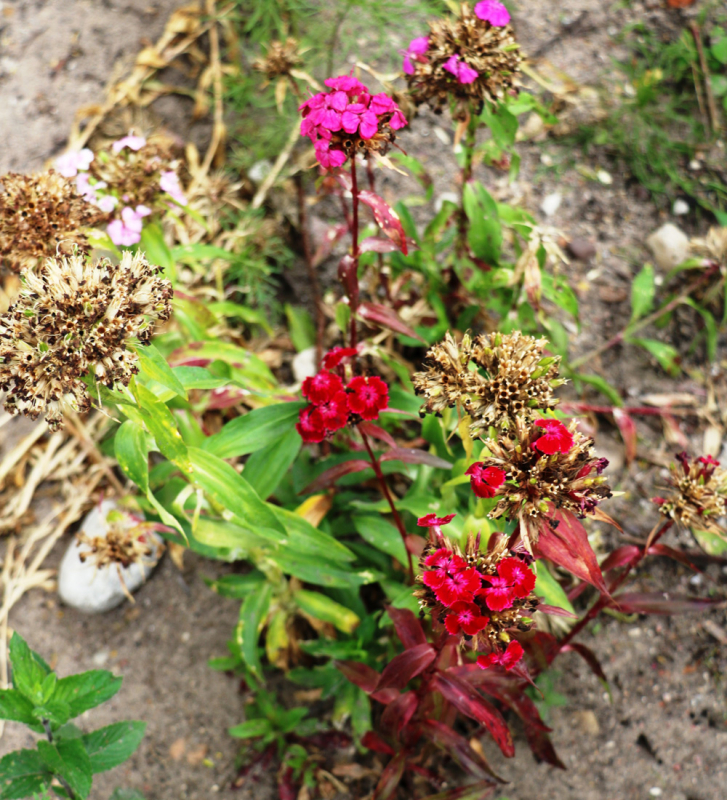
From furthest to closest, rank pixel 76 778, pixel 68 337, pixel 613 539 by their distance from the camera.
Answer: pixel 613 539
pixel 76 778
pixel 68 337

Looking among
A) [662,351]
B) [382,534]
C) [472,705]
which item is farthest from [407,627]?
[662,351]

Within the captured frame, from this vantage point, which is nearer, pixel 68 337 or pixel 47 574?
pixel 68 337

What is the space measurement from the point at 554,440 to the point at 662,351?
6.88 ft

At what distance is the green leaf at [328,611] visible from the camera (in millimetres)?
2566

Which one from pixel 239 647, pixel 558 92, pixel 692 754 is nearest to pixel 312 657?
pixel 239 647

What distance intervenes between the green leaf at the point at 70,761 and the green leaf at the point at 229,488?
93cm

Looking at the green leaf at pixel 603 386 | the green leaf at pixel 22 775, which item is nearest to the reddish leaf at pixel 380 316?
the green leaf at pixel 603 386

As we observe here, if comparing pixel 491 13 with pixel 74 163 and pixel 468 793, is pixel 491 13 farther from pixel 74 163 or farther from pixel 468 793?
pixel 468 793

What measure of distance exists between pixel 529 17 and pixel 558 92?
59 cm

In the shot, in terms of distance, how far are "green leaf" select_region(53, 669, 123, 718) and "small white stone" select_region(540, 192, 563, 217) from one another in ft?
10.5

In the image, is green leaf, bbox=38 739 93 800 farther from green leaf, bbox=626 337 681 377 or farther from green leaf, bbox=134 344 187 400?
green leaf, bbox=626 337 681 377

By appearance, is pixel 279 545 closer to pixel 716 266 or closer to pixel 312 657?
pixel 312 657

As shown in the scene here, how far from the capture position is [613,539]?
3.07 meters

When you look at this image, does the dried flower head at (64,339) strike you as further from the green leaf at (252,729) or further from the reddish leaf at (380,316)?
the green leaf at (252,729)
